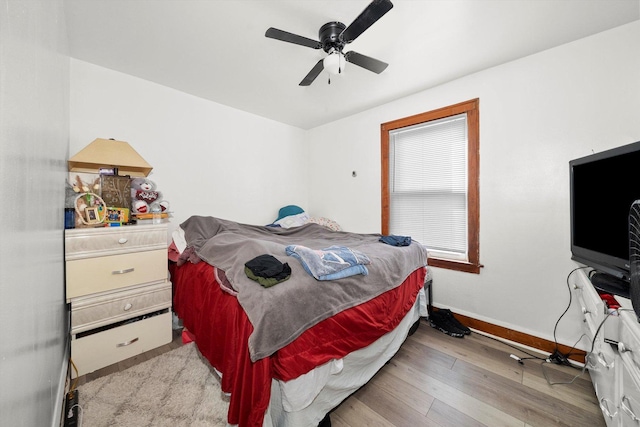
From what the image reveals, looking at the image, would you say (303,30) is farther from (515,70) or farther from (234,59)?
(515,70)

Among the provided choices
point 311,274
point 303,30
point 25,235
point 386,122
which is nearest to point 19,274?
point 25,235

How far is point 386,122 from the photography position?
2.97m

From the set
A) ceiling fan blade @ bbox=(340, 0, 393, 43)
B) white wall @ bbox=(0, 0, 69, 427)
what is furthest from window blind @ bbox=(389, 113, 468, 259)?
white wall @ bbox=(0, 0, 69, 427)

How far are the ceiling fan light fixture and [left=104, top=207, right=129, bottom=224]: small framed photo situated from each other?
2024mm

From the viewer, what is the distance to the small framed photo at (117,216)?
184 centimetres

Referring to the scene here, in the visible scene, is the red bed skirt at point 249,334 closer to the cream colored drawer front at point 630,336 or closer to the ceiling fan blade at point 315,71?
the cream colored drawer front at point 630,336

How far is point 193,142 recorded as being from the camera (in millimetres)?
2705

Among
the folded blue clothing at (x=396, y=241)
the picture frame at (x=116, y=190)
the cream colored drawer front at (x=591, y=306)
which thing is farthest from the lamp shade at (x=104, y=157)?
the cream colored drawer front at (x=591, y=306)

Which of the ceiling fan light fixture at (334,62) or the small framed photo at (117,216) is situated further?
the small framed photo at (117,216)

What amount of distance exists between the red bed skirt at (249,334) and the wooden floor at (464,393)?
0.37 metres

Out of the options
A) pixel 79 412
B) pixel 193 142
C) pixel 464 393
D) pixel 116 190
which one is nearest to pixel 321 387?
pixel 464 393

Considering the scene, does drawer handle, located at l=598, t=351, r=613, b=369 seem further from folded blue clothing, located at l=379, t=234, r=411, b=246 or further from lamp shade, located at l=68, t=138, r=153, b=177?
lamp shade, located at l=68, t=138, r=153, b=177

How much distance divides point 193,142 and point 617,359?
3585 millimetres

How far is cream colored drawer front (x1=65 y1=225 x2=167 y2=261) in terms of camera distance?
1592 millimetres
